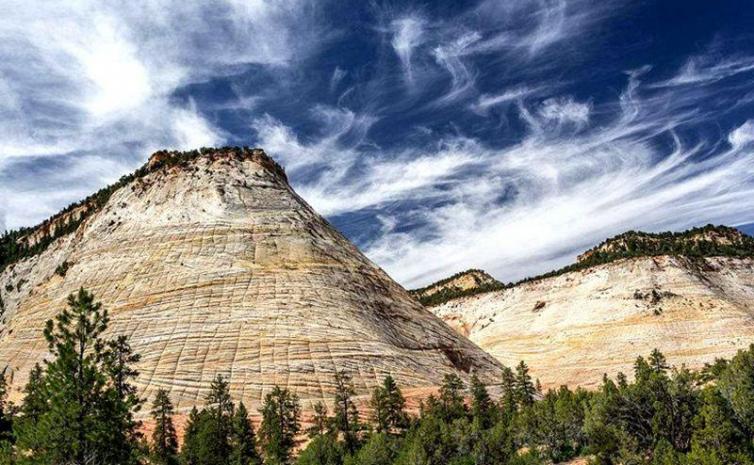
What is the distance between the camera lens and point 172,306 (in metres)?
59.2

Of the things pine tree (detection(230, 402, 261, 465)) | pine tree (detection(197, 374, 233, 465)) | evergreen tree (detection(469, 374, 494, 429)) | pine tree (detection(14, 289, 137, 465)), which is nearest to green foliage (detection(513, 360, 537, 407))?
evergreen tree (detection(469, 374, 494, 429))

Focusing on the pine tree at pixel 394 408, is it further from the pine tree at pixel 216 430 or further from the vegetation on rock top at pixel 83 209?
the vegetation on rock top at pixel 83 209

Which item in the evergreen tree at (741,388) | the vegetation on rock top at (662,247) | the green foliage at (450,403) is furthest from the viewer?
the vegetation on rock top at (662,247)

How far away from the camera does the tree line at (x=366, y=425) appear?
862 inches

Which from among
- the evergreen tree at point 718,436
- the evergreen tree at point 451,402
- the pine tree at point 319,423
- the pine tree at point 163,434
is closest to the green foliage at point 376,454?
the pine tree at point 319,423

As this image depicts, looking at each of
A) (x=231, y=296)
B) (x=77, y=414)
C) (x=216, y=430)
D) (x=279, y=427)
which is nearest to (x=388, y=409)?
(x=279, y=427)

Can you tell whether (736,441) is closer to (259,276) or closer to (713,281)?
(259,276)

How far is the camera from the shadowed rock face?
53.2 meters

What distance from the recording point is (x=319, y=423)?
147 feet

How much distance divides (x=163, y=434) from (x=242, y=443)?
6.18m

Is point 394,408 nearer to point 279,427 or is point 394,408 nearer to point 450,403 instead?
point 450,403

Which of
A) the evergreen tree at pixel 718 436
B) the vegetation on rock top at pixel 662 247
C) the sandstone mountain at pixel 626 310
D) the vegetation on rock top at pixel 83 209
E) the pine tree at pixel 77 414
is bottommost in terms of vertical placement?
the evergreen tree at pixel 718 436

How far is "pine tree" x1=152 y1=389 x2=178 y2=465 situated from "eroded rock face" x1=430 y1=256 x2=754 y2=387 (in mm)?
55836

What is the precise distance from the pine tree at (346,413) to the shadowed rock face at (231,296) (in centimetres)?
189
